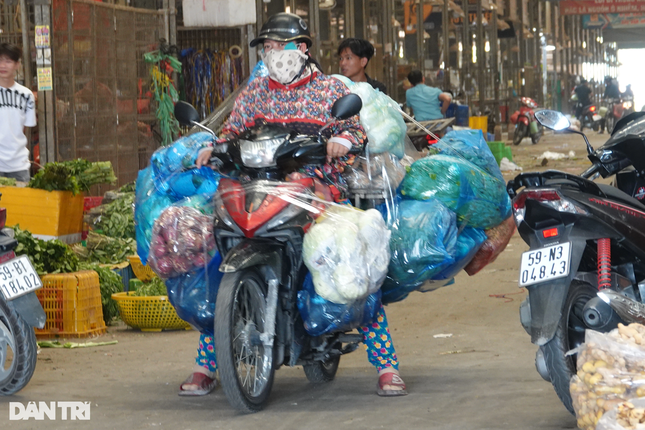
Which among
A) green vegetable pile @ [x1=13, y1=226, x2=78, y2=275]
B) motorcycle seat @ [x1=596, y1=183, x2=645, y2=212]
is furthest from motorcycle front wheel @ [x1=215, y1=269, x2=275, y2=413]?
green vegetable pile @ [x1=13, y1=226, x2=78, y2=275]

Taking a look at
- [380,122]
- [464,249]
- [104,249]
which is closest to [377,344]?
[464,249]

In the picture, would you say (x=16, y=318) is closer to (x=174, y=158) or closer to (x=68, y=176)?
(x=174, y=158)

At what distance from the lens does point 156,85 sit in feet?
36.8

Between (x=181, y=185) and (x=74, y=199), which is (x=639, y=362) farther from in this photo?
(x=74, y=199)

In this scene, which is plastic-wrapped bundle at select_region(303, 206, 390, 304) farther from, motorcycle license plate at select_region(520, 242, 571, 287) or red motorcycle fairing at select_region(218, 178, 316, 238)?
motorcycle license plate at select_region(520, 242, 571, 287)

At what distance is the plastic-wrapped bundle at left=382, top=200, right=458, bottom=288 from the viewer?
15.0ft

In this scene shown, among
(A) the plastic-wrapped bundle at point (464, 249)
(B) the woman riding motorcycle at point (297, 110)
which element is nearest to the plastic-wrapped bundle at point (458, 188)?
(A) the plastic-wrapped bundle at point (464, 249)

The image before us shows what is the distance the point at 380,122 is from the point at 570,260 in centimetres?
154

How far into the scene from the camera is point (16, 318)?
184 inches

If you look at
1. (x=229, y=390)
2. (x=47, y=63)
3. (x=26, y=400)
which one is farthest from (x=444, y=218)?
(x=47, y=63)

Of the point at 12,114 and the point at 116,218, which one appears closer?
the point at 12,114

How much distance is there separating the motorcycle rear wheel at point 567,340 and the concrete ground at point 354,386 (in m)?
0.28

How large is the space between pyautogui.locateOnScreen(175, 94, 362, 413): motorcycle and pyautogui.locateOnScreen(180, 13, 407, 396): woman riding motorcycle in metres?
0.22

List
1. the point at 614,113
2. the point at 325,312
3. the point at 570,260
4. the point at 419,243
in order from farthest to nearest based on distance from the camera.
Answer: the point at 614,113
the point at 419,243
the point at 325,312
the point at 570,260
